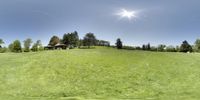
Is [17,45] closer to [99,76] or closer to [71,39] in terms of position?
[71,39]

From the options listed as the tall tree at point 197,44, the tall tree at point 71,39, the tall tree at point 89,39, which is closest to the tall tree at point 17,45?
the tall tree at point 71,39

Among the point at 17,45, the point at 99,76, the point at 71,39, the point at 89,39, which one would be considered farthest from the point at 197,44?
the point at 99,76

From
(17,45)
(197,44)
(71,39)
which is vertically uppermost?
(71,39)

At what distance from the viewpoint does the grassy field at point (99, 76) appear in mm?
29942

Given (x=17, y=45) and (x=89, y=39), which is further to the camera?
(x=89, y=39)

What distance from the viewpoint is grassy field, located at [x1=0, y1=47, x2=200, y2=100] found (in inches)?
1179

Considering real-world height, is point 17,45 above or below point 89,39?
below

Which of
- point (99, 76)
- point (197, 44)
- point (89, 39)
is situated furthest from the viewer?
point (89, 39)

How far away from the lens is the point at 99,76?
3738 centimetres

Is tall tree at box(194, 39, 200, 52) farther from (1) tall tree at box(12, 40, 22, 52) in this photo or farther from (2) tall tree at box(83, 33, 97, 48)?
(1) tall tree at box(12, 40, 22, 52)

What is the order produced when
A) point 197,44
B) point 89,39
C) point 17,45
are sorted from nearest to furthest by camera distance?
point 17,45, point 197,44, point 89,39

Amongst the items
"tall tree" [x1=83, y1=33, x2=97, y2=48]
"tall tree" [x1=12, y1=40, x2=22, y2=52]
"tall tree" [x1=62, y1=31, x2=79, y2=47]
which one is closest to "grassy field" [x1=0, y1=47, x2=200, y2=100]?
"tall tree" [x1=12, y1=40, x2=22, y2=52]

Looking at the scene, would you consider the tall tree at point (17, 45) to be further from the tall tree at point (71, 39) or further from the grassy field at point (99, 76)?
the grassy field at point (99, 76)

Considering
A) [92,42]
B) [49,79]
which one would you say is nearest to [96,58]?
[49,79]
